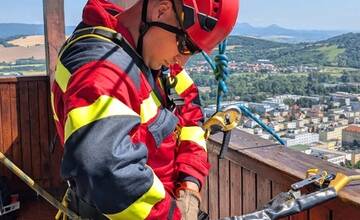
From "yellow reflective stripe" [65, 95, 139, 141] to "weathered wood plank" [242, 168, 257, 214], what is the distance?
1.36m

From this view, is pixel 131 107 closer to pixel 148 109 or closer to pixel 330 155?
pixel 148 109

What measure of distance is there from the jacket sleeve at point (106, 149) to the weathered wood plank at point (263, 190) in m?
1.11

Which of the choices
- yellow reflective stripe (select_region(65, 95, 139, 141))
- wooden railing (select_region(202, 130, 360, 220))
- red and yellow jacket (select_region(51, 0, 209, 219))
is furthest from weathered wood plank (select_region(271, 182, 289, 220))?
yellow reflective stripe (select_region(65, 95, 139, 141))

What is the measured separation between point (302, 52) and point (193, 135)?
127 inches

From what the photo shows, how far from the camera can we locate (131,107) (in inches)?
58.4

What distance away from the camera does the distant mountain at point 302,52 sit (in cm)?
388

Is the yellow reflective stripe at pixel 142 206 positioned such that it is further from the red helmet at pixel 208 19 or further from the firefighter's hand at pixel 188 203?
the red helmet at pixel 208 19

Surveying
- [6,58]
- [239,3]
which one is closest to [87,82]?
[239,3]

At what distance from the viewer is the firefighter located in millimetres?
1319

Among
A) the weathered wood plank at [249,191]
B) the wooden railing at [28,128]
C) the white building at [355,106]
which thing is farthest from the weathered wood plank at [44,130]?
the weathered wood plank at [249,191]

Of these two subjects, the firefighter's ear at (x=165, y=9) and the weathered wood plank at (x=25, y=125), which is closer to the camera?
the firefighter's ear at (x=165, y=9)

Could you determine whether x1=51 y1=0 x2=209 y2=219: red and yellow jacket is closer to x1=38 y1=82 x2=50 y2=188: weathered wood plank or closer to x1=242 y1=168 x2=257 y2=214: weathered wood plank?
x1=242 y1=168 x2=257 y2=214: weathered wood plank

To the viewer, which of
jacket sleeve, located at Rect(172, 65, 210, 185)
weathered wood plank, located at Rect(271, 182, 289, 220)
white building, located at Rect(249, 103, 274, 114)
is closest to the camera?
jacket sleeve, located at Rect(172, 65, 210, 185)

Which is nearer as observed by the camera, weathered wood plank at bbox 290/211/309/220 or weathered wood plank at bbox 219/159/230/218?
weathered wood plank at bbox 290/211/309/220
